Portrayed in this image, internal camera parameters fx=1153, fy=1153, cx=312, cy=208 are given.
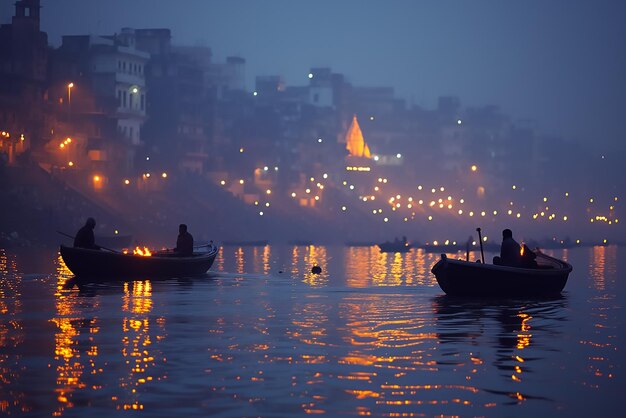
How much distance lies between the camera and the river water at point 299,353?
15.4 m

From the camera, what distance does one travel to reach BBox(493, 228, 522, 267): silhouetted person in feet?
103

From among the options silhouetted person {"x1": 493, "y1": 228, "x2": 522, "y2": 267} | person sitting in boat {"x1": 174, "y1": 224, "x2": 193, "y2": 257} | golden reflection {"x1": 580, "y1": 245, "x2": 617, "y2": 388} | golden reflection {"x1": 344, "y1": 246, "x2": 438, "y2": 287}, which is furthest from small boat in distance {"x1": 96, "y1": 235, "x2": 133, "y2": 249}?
silhouetted person {"x1": 493, "y1": 228, "x2": 522, "y2": 267}

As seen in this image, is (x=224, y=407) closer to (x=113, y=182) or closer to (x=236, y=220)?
(x=113, y=182)

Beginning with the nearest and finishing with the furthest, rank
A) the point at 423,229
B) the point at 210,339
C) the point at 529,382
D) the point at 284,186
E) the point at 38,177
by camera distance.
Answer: the point at 529,382 → the point at 210,339 → the point at 38,177 → the point at 284,186 → the point at 423,229

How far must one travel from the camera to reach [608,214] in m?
197

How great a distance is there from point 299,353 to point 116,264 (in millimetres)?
17062

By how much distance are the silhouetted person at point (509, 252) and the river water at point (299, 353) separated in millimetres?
1274

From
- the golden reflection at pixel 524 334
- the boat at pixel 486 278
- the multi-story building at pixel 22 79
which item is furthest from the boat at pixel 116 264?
the multi-story building at pixel 22 79

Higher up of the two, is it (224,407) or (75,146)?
(75,146)

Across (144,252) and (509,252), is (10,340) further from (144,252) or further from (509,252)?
(144,252)

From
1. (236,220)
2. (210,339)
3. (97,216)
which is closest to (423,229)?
(236,220)

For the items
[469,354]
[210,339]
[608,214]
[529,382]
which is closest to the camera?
[529,382]

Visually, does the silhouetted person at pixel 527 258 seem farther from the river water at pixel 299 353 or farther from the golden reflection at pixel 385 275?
the golden reflection at pixel 385 275

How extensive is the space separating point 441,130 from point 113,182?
114 m
